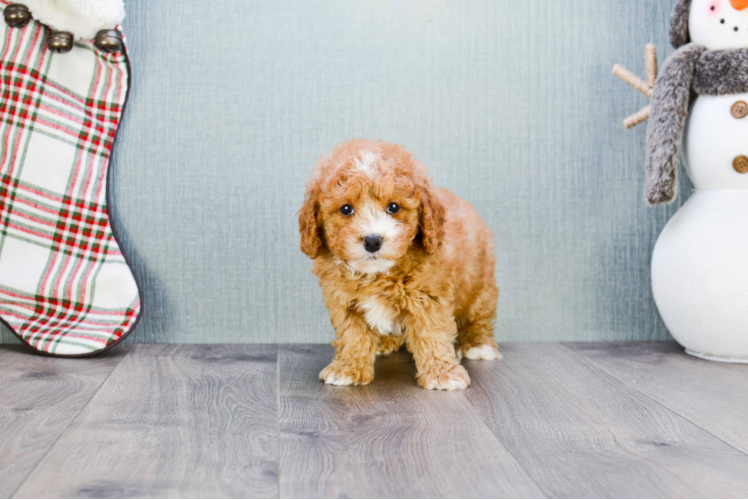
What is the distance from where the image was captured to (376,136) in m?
2.56

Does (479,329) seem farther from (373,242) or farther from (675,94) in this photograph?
(675,94)

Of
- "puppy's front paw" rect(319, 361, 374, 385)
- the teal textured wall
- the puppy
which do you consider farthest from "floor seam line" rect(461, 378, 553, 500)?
the teal textured wall

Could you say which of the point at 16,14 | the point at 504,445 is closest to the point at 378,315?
the point at 504,445

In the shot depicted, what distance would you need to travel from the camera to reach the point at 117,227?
8.25 ft

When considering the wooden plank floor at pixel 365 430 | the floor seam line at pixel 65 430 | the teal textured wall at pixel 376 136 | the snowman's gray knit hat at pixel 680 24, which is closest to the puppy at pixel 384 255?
the wooden plank floor at pixel 365 430

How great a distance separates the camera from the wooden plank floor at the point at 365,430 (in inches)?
50.3

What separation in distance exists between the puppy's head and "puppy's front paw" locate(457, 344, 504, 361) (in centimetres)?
64

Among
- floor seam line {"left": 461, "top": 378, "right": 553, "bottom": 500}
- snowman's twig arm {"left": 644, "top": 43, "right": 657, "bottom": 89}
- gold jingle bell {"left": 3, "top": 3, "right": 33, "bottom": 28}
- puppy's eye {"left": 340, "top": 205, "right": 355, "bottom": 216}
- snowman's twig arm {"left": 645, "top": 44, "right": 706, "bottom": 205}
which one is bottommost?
floor seam line {"left": 461, "top": 378, "right": 553, "bottom": 500}

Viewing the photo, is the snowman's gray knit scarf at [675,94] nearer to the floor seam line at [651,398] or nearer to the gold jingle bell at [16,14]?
the floor seam line at [651,398]

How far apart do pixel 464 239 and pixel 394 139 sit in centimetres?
66

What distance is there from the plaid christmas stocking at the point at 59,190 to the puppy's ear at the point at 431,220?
3.91ft

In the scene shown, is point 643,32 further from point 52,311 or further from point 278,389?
point 52,311

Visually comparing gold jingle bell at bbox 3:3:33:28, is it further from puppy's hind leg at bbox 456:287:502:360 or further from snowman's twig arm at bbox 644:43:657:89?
snowman's twig arm at bbox 644:43:657:89

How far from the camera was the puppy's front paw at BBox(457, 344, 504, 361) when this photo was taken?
2365mm
